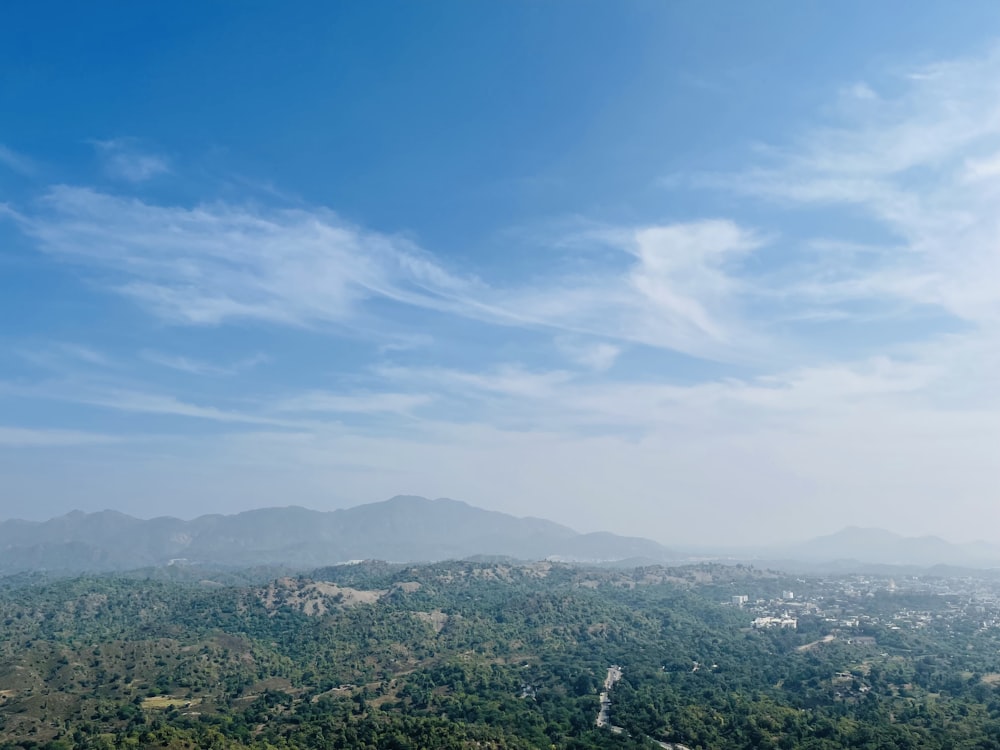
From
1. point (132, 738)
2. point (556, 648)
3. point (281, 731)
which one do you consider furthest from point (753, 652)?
point (132, 738)

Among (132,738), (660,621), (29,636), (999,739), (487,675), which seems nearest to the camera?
(132,738)

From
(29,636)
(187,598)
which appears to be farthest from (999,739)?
(187,598)

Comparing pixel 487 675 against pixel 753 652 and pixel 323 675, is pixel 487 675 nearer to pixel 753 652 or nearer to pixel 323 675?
pixel 323 675

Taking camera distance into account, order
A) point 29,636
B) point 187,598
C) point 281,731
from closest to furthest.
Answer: point 281,731
point 29,636
point 187,598

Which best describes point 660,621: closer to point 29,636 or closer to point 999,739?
point 999,739

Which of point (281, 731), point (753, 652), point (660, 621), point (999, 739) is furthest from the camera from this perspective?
point (660, 621)

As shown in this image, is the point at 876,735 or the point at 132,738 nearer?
the point at 132,738
